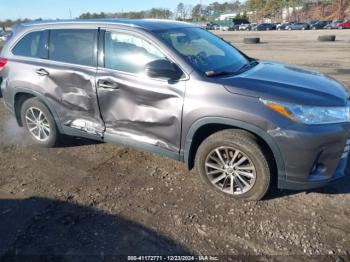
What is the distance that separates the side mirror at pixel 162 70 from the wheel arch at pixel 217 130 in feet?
1.85

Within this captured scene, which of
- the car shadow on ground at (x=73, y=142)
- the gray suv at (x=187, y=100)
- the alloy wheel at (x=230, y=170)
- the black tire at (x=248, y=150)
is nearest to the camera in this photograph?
the gray suv at (x=187, y=100)

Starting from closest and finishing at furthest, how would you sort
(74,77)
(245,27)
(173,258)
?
1. (173,258)
2. (74,77)
3. (245,27)

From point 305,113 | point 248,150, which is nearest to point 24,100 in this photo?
point 248,150

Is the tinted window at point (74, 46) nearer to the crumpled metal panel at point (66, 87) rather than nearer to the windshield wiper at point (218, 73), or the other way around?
the crumpled metal panel at point (66, 87)

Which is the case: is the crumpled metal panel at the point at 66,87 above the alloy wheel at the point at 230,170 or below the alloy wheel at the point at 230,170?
above

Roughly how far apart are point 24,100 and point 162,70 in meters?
2.61

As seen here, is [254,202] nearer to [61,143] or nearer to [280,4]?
[61,143]

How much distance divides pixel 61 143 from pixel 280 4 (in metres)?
99.8

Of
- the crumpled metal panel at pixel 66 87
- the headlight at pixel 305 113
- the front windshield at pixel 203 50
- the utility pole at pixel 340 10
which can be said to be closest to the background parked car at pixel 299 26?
the utility pole at pixel 340 10

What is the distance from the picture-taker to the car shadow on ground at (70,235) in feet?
9.13

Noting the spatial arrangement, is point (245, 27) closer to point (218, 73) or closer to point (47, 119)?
point (47, 119)

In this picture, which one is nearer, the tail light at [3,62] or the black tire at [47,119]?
the black tire at [47,119]

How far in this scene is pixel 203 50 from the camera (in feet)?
13.1

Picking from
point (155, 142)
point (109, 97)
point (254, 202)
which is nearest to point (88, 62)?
point (109, 97)
